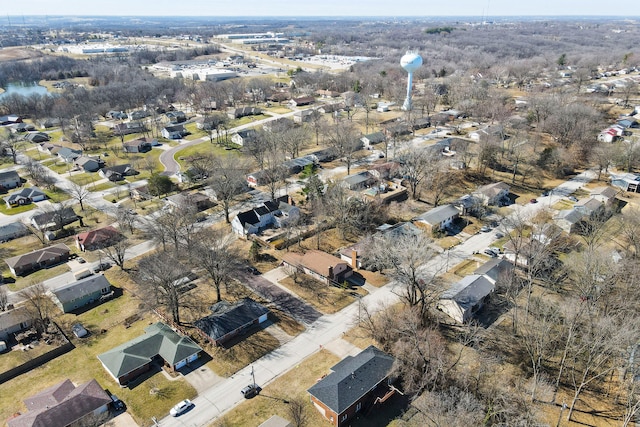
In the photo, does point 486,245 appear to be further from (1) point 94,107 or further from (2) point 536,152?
(1) point 94,107

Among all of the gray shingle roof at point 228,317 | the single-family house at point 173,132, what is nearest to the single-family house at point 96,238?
the gray shingle roof at point 228,317

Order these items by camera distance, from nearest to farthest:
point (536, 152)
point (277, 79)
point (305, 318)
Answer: point (305, 318) < point (536, 152) < point (277, 79)

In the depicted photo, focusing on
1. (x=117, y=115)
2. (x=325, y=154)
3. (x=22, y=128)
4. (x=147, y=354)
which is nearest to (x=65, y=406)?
(x=147, y=354)

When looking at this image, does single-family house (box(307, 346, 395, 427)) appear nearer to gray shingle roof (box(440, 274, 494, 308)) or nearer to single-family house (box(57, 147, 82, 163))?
gray shingle roof (box(440, 274, 494, 308))

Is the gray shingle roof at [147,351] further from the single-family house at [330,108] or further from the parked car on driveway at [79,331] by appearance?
the single-family house at [330,108]

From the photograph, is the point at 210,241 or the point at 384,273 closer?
the point at 210,241

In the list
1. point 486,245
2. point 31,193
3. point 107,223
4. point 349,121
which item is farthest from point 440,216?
point 31,193
